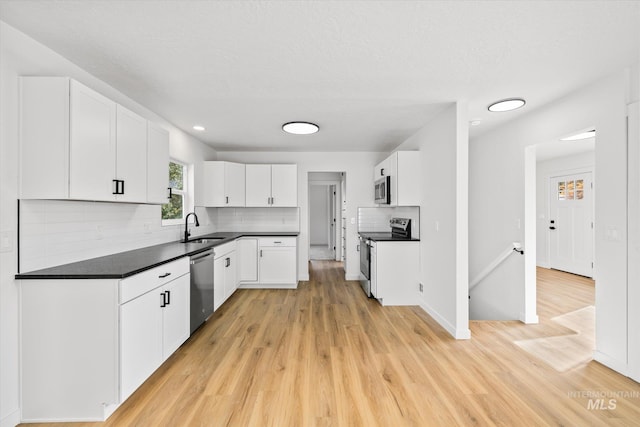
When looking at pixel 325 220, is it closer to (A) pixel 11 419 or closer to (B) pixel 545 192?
(B) pixel 545 192

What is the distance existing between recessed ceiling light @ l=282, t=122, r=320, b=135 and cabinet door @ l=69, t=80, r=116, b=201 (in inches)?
74.4

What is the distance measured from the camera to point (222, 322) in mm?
3201

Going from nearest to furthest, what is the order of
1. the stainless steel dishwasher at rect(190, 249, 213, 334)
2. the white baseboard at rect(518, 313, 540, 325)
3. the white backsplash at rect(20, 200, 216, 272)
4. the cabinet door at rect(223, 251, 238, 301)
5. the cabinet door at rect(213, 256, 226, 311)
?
1. the white backsplash at rect(20, 200, 216, 272)
2. the stainless steel dishwasher at rect(190, 249, 213, 334)
3. the white baseboard at rect(518, 313, 540, 325)
4. the cabinet door at rect(213, 256, 226, 311)
5. the cabinet door at rect(223, 251, 238, 301)

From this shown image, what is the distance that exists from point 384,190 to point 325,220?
6024 mm

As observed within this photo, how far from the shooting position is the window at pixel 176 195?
367 centimetres

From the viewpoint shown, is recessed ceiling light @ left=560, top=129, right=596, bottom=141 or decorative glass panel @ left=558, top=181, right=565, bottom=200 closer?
recessed ceiling light @ left=560, top=129, right=596, bottom=141

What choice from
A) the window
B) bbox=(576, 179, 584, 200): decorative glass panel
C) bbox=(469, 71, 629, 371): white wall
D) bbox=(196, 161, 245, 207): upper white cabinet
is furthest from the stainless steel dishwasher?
bbox=(576, 179, 584, 200): decorative glass panel

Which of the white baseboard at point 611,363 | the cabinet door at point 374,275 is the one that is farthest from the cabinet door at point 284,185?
the white baseboard at point 611,363

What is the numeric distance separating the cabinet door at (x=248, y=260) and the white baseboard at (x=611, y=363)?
13.3 feet

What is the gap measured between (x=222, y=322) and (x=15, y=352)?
1.74m

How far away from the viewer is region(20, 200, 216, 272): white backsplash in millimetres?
1790

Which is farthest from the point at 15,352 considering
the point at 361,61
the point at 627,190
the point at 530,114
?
the point at 530,114

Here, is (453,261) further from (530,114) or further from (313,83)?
(313,83)

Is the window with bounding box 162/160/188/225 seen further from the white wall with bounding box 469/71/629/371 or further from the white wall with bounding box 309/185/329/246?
the white wall with bounding box 309/185/329/246
